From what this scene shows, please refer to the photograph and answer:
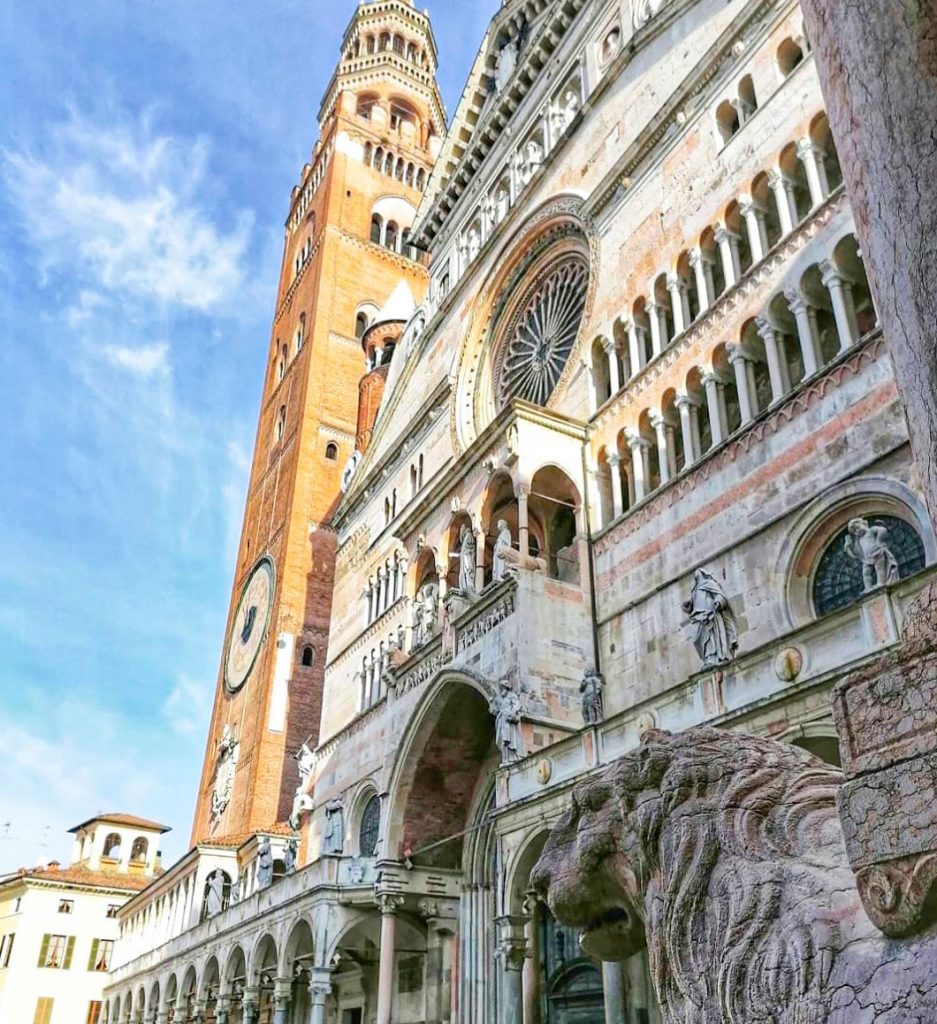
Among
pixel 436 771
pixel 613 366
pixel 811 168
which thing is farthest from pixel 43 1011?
pixel 811 168

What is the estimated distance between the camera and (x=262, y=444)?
164ft

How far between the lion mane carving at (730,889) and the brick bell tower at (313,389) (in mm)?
31875

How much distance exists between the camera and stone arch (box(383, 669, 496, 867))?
1936 centimetres

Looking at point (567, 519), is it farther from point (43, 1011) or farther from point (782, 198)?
point (43, 1011)

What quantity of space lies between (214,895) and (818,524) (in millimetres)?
24688

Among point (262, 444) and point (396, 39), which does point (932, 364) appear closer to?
point (262, 444)

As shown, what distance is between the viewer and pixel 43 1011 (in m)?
45.2

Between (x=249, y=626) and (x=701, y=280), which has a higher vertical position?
(x=249, y=626)

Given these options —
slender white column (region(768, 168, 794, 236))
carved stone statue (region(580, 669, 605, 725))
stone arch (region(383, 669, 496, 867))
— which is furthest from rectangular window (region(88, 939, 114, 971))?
slender white column (region(768, 168, 794, 236))

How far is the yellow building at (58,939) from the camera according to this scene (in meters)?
45.4

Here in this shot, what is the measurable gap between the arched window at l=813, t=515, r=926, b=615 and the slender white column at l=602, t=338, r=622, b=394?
658 centimetres

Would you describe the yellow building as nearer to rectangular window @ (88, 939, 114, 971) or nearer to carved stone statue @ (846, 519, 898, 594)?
rectangular window @ (88, 939, 114, 971)

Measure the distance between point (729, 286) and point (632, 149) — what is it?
5.50 m

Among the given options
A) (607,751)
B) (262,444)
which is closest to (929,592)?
(607,751)
